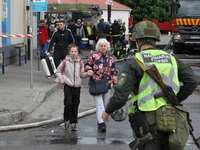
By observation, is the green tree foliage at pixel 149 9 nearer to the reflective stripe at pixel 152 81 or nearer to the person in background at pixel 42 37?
the person in background at pixel 42 37

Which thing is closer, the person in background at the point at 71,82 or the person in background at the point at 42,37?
the person in background at the point at 71,82

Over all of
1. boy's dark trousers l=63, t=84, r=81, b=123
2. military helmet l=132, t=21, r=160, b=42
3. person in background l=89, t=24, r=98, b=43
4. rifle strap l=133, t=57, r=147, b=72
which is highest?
military helmet l=132, t=21, r=160, b=42

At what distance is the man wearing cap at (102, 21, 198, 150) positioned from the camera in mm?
3781

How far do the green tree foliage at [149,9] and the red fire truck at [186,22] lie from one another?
1722 inches

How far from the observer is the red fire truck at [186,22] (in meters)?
Result: 21.5

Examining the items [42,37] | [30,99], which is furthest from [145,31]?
[42,37]

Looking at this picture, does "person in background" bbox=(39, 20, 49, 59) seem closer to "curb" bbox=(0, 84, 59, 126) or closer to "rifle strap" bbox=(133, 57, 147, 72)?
"curb" bbox=(0, 84, 59, 126)

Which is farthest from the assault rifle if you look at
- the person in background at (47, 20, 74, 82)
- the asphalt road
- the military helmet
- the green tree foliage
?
the green tree foliage

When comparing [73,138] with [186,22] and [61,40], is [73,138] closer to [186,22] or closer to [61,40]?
[61,40]

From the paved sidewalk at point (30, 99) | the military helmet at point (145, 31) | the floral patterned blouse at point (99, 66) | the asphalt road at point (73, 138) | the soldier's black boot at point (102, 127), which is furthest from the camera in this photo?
the paved sidewalk at point (30, 99)

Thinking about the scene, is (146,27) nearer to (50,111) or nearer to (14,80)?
(50,111)

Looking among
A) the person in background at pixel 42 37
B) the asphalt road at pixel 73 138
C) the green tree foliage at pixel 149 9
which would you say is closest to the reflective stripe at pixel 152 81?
the asphalt road at pixel 73 138

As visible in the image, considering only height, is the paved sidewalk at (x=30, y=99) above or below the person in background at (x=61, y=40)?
below

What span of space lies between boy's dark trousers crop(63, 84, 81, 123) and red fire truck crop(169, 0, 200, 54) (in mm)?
14928
